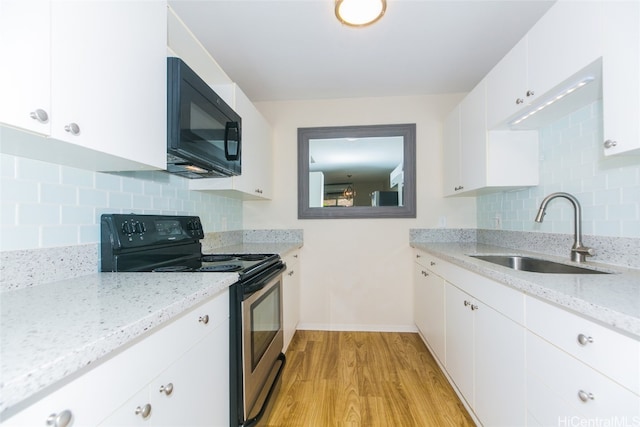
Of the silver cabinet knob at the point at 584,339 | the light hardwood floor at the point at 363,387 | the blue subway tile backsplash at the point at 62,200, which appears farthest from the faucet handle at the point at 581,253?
the blue subway tile backsplash at the point at 62,200

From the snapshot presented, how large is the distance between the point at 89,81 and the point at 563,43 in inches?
71.6

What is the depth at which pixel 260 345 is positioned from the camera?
1427 mm

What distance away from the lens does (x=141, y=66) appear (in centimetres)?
101

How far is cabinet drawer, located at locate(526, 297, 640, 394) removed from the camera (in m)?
0.65

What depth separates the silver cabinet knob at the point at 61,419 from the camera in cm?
45

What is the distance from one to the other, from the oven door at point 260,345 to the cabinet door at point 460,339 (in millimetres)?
1105

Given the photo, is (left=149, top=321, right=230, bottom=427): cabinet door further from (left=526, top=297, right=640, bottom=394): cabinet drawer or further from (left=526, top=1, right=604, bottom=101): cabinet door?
Answer: (left=526, top=1, right=604, bottom=101): cabinet door

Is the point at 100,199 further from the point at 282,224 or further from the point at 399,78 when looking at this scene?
the point at 399,78

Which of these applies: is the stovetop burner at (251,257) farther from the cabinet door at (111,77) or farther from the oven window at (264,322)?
the cabinet door at (111,77)

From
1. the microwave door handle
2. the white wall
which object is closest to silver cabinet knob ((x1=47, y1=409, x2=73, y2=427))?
the microwave door handle

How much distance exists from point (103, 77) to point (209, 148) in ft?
1.88

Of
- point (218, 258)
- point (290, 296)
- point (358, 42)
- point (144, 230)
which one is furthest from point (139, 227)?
point (358, 42)

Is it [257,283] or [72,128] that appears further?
[257,283]

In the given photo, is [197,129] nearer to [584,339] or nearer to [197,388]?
[197,388]
